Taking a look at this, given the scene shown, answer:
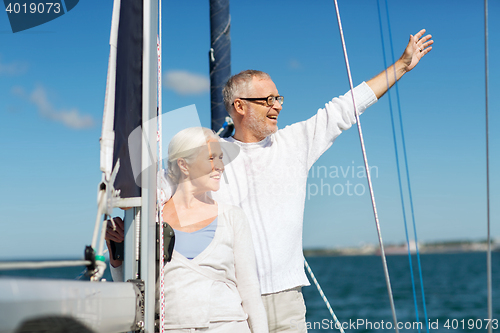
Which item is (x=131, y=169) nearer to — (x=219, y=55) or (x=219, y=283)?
(x=219, y=283)

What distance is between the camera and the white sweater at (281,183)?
201cm

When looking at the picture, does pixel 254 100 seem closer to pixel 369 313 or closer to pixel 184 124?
pixel 184 124

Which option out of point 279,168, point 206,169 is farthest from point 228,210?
point 279,168

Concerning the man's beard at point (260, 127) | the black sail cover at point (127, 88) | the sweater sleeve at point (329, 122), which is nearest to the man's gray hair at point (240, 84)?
the man's beard at point (260, 127)

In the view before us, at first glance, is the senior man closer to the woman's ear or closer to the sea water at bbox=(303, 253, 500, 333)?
the woman's ear

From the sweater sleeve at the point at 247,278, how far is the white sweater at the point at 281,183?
0.36 meters

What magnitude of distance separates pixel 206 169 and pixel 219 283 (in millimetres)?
416

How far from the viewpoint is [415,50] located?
2.16 meters

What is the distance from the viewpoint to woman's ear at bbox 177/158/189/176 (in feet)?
5.62

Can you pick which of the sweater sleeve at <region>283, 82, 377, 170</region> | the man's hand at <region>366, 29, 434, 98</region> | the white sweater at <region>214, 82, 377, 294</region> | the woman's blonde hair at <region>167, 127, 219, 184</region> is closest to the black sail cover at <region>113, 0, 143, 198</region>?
the woman's blonde hair at <region>167, 127, 219, 184</region>

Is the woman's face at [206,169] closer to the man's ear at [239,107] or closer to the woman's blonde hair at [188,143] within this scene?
the woman's blonde hair at [188,143]

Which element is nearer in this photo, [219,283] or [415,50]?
[219,283]

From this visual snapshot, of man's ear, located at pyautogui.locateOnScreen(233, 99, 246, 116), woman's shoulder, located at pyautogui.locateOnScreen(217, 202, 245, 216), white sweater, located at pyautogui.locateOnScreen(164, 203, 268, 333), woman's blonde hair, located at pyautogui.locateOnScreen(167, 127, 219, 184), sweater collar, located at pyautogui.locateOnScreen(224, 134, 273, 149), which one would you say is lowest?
white sweater, located at pyautogui.locateOnScreen(164, 203, 268, 333)

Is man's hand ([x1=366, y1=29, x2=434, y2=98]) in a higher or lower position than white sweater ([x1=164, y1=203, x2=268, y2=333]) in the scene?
higher
